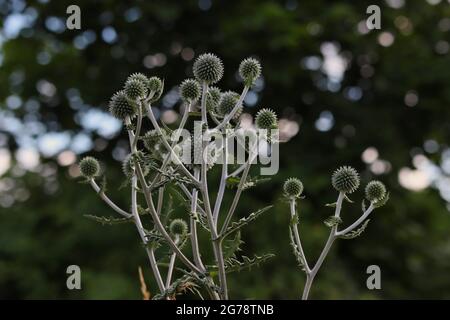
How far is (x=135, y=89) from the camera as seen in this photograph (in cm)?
221

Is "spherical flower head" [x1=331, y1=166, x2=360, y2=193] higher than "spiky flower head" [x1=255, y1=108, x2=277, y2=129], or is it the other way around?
"spiky flower head" [x1=255, y1=108, x2=277, y2=129]

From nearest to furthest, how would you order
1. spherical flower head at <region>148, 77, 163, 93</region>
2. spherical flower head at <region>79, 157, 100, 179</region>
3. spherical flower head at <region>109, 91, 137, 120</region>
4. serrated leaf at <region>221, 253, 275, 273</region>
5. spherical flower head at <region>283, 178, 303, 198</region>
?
serrated leaf at <region>221, 253, 275, 273</region>, spherical flower head at <region>148, 77, 163, 93</region>, spherical flower head at <region>109, 91, 137, 120</region>, spherical flower head at <region>283, 178, 303, 198</region>, spherical flower head at <region>79, 157, 100, 179</region>

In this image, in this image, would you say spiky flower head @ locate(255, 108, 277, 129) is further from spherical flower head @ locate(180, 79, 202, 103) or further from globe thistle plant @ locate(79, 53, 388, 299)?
spherical flower head @ locate(180, 79, 202, 103)

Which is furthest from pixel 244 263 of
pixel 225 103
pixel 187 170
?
pixel 225 103

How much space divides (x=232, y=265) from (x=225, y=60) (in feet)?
24.7

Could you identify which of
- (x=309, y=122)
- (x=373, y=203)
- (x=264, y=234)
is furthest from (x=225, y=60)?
(x=373, y=203)

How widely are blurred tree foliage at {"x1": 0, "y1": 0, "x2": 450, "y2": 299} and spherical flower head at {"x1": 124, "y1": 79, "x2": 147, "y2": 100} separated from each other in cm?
622

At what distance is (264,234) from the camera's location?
8.96m

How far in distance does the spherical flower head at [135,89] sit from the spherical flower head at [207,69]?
271 millimetres

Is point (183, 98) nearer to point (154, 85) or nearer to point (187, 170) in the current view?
point (154, 85)

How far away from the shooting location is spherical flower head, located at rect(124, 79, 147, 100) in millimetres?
2199

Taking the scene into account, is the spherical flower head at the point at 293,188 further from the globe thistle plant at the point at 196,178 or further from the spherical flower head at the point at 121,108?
the spherical flower head at the point at 121,108

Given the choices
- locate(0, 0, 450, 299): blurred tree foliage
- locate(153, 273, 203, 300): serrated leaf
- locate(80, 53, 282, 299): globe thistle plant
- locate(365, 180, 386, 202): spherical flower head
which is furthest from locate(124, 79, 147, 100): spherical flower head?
locate(0, 0, 450, 299): blurred tree foliage

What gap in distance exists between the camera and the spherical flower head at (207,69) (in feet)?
8.18
